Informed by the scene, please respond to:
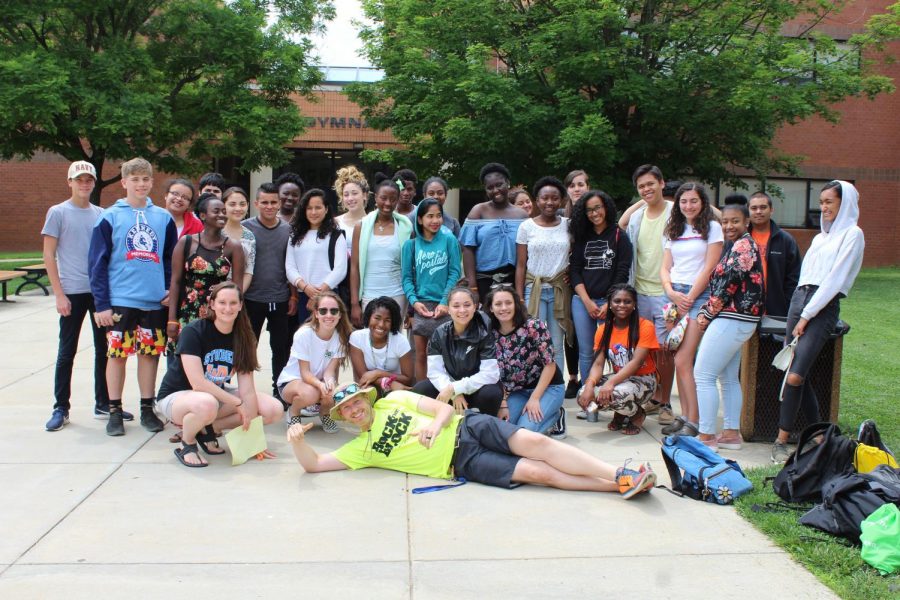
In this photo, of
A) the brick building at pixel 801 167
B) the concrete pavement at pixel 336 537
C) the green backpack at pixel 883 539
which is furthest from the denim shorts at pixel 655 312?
the brick building at pixel 801 167

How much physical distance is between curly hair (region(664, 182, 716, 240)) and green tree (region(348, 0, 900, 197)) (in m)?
9.74

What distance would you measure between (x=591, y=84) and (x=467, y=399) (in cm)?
1306

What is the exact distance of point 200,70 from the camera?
17391mm

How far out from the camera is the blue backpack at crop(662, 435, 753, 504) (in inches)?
182

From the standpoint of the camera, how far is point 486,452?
4902 mm

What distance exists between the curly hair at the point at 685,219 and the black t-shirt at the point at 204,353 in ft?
10.7

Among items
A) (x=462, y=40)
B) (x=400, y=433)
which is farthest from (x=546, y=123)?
(x=400, y=433)

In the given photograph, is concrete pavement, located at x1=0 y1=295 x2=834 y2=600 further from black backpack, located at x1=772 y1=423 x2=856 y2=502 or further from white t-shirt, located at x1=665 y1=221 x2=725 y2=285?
white t-shirt, located at x1=665 y1=221 x2=725 y2=285

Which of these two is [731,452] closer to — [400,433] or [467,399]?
[467,399]

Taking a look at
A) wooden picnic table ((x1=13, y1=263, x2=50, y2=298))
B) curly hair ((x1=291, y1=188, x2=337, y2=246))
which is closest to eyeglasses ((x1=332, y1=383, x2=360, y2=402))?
curly hair ((x1=291, y1=188, x2=337, y2=246))

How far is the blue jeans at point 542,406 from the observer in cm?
571

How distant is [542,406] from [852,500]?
7.14ft

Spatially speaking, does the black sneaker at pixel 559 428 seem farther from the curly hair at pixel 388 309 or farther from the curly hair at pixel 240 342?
the curly hair at pixel 240 342

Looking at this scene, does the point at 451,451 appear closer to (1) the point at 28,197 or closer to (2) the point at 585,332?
(2) the point at 585,332
